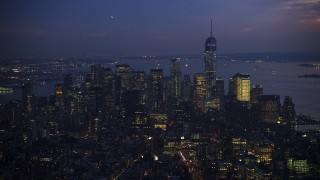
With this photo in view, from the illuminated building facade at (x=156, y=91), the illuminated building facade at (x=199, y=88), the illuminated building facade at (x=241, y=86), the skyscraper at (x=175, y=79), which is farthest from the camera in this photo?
the illuminated building facade at (x=199, y=88)

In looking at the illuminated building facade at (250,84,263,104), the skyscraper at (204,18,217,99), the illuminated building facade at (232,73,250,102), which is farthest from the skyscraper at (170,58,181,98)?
the illuminated building facade at (250,84,263,104)

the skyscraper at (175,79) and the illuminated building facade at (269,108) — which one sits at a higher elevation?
the skyscraper at (175,79)

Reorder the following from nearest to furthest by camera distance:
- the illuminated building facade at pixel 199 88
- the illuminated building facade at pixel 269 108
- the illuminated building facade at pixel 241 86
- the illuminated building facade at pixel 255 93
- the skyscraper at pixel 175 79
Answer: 1. the illuminated building facade at pixel 269 108
2. the illuminated building facade at pixel 255 93
3. the illuminated building facade at pixel 241 86
4. the skyscraper at pixel 175 79
5. the illuminated building facade at pixel 199 88

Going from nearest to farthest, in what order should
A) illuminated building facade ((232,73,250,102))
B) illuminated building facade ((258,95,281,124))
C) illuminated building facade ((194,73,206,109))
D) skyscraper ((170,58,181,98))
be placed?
illuminated building facade ((258,95,281,124)) < illuminated building facade ((232,73,250,102)) < skyscraper ((170,58,181,98)) < illuminated building facade ((194,73,206,109))

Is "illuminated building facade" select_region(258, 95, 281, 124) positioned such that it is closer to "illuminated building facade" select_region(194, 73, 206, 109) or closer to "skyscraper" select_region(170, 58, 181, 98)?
"illuminated building facade" select_region(194, 73, 206, 109)

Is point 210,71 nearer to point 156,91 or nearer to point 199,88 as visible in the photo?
point 199,88

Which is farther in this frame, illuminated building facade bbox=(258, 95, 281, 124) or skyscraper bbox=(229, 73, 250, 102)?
skyscraper bbox=(229, 73, 250, 102)

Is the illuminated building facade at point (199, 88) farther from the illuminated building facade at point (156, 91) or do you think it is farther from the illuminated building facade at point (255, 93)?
the illuminated building facade at point (255, 93)

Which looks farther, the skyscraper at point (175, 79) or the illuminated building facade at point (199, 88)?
the illuminated building facade at point (199, 88)

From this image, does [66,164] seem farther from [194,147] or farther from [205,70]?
[205,70]

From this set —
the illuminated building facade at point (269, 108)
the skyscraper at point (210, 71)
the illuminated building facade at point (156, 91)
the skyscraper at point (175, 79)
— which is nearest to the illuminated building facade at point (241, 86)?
the skyscraper at point (210, 71)

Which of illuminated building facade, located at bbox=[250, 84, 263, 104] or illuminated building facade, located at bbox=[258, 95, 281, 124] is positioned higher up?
illuminated building facade, located at bbox=[250, 84, 263, 104]
